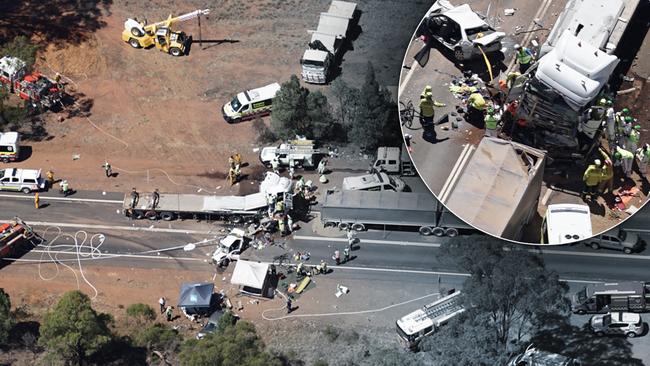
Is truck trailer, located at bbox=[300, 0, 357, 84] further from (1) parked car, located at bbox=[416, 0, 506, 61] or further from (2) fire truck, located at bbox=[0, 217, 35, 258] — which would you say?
(1) parked car, located at bbox=[416, 0, 506, 61]

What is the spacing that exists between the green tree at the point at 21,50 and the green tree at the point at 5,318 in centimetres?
2241

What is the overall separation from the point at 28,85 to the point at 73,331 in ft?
77.3

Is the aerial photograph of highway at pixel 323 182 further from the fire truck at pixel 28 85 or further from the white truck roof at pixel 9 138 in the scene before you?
the white truck roof at pixel 9 138

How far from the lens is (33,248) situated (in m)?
50.9

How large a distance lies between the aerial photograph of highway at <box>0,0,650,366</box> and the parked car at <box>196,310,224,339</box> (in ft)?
0.49

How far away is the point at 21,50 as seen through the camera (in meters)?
61.1

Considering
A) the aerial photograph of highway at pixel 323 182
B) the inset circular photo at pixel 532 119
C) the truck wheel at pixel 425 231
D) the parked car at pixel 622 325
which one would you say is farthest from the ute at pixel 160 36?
the inset circular photo at pixel 532 119

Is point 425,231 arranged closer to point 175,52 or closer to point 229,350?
point 229,350

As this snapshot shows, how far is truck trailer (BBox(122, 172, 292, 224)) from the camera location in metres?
51.5

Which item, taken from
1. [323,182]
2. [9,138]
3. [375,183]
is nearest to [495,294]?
[375,183]

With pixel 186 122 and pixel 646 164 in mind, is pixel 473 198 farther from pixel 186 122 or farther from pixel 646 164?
pixel 186 122

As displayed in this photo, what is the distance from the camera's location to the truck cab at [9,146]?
55.7m

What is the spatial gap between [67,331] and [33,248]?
33.2 feet

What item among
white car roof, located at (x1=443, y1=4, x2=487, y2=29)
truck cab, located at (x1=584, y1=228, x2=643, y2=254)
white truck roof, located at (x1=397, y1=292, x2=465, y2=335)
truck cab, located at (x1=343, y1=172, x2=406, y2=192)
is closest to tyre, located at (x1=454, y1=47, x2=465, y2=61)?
white car roof, located at (x1=443, y1=4, x2=487, y2=29)
